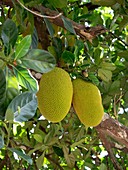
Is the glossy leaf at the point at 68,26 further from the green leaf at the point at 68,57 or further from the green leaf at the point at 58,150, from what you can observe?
the green leaf at the point at 58,150

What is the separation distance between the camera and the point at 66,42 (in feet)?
4.46

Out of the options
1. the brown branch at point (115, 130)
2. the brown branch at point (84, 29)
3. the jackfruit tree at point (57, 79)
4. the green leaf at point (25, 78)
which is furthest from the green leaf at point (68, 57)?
the green leaf at point (25, 78)

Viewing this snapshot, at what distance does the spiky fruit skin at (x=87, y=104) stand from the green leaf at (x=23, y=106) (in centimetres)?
39

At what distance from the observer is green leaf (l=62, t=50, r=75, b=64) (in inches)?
47.3

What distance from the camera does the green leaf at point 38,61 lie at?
0.85 m

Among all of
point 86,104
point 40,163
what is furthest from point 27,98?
point 40,163

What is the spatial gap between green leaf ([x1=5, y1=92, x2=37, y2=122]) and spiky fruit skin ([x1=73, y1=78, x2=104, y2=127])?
1.27 feet

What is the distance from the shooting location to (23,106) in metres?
0.84

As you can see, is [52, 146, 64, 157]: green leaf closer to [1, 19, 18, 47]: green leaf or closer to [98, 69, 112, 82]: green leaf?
[98, 69, 112, 82]: green leaf

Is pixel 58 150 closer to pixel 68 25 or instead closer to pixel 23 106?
pixel 68 25

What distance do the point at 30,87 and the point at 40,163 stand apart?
0.69 metres

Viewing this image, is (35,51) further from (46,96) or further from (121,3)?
(121,3)

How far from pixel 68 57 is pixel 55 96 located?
129 millimetres

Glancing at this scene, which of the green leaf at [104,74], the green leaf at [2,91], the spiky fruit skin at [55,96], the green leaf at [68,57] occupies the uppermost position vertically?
the green leaf at [2,91]
